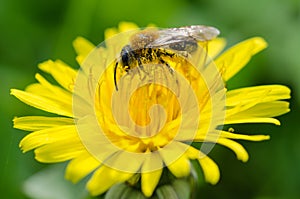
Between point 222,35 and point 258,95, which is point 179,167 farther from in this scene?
point 222,35

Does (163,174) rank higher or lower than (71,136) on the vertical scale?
lower

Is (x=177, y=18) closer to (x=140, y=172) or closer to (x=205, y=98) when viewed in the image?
(x=205, y=98)

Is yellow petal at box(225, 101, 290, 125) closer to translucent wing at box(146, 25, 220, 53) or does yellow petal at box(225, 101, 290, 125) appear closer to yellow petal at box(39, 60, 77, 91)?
translucent wing at box(146, 25, 220, 53)

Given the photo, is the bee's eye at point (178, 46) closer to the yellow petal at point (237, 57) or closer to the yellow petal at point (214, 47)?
the yellow petal at point (237, 57)

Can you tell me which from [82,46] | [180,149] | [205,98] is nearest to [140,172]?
[180,149]

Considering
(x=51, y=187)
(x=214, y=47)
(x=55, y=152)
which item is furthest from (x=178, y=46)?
(x=51, y=187)

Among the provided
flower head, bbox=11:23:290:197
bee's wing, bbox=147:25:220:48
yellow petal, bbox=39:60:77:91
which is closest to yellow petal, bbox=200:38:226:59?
flower head, bbox=11:23:290:197
